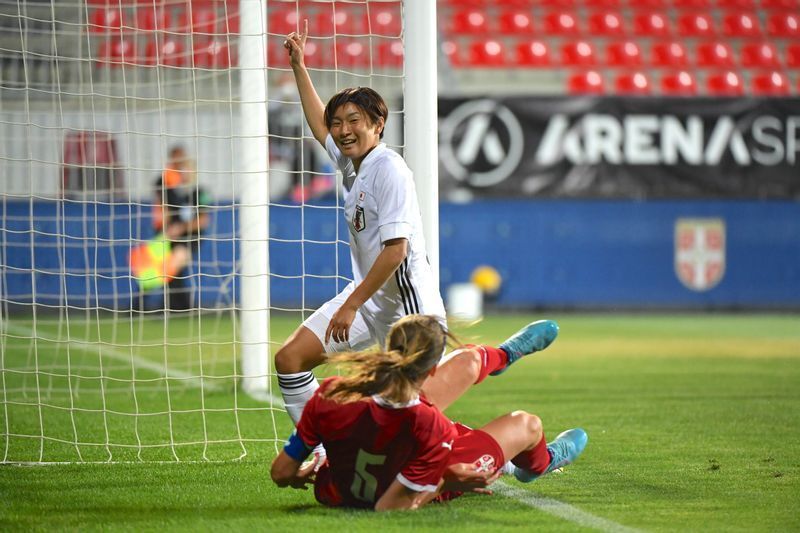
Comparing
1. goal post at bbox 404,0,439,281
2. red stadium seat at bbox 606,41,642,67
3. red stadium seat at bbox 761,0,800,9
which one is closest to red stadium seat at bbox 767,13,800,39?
red stadium seat at bbox 761,0,800,9

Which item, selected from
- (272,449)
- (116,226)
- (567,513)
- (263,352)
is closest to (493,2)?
(116,226)

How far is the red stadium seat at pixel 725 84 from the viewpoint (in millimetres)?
19734

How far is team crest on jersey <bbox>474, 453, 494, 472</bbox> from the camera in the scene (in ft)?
14.6

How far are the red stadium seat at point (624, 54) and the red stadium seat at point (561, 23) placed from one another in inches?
25.8

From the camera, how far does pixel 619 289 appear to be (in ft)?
61.1

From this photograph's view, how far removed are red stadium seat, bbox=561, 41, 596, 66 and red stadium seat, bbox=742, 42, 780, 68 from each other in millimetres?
2579

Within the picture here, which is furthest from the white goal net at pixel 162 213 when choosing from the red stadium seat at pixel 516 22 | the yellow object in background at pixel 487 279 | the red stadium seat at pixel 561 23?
the red stadium seat at pixel 561 23

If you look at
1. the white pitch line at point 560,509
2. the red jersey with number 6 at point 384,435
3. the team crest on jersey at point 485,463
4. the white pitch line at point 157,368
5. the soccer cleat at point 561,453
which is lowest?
the white pitch line at point 157,368

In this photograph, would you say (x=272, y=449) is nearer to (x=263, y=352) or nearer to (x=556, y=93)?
(x=263, y=352)

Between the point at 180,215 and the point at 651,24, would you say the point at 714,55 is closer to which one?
the point at 651,24

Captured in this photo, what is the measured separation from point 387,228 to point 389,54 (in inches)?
582

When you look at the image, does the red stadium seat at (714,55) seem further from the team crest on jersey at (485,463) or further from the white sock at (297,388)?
the team crest on jersey at (485,463)

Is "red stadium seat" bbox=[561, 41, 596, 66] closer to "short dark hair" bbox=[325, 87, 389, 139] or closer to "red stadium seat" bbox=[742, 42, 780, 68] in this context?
"red stadium seat" bbox=[742, 42, 780, 68]

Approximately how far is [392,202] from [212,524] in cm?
136
